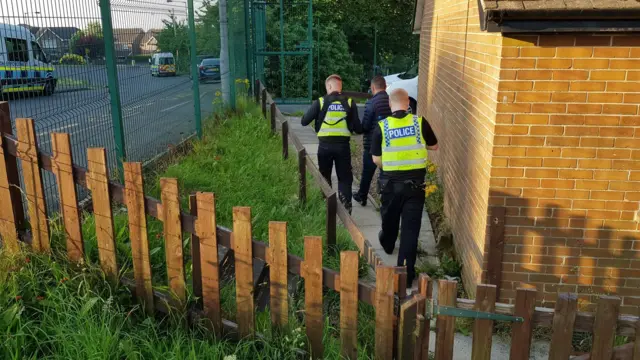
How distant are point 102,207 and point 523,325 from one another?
2277mm

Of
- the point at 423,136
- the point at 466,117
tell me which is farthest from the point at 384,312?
the point at 466,117

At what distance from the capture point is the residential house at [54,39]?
436cm

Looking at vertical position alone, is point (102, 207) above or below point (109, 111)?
below

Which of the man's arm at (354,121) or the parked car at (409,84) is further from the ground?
the man's arm at (354,121)

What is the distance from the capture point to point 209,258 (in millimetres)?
3066

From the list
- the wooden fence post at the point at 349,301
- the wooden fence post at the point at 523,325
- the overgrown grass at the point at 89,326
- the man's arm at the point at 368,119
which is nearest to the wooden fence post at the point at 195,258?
the overgrown grass at the point at 89,326

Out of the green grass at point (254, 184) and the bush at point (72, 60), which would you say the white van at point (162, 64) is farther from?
the bush at point (72, 60)

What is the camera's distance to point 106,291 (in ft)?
10.7

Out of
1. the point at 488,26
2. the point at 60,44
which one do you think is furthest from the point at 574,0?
the point at 60,44

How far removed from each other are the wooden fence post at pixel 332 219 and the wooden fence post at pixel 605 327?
1899mm

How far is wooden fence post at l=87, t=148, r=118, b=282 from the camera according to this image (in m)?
3.07

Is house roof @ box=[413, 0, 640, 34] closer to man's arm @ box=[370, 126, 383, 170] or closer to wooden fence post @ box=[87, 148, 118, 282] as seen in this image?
man's arm @ box=[370, 126, 383, 170]

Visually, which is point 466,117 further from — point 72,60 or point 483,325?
point 72,60

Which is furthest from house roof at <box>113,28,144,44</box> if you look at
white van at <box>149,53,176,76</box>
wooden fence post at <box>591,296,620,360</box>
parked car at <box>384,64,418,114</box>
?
parked car at <box>384,64,418,114</box>
